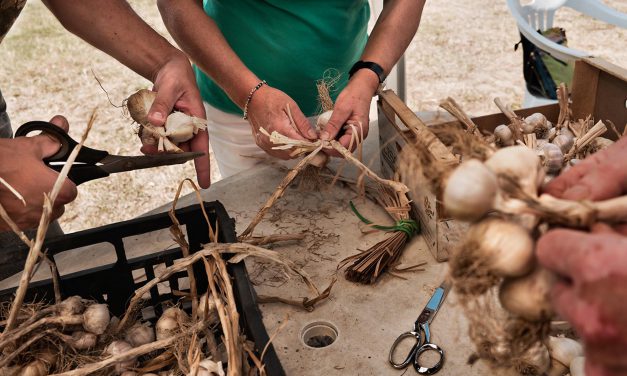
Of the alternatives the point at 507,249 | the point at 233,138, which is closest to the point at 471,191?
the point at 507,249

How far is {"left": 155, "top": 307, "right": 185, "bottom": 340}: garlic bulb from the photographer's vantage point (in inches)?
37.2

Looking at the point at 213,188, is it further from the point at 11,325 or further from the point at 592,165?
the point at 592,165

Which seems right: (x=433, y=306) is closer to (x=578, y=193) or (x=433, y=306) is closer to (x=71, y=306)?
(x=578, y=193)

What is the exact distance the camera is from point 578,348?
0.84 metres

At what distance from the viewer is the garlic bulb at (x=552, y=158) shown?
1243 mm

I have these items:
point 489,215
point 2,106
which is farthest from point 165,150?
point 489,215

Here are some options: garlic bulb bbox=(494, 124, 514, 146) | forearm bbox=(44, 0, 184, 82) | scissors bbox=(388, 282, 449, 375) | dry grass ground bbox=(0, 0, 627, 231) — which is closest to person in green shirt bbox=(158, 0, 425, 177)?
forearm bbox=(44, 0, 184, 82)

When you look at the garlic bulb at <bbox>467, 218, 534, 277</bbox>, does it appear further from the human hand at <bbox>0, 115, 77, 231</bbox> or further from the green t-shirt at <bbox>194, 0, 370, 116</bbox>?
the green t-shirt at <bbox>194, 0, 370, 116</bbox>

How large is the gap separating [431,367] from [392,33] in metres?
0.94

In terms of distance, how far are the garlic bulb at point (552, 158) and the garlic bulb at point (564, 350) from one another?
502 millimetres

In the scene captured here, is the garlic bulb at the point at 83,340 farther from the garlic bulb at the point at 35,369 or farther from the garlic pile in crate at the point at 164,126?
the garlic pile in crate at the point at 164,126

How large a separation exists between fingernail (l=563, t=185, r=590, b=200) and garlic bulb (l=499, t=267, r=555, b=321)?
96 millimetres

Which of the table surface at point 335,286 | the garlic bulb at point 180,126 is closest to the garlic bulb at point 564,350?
the table surface at point 335,286

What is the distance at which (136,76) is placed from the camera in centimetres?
454
